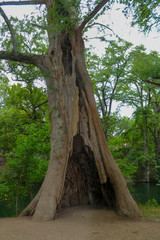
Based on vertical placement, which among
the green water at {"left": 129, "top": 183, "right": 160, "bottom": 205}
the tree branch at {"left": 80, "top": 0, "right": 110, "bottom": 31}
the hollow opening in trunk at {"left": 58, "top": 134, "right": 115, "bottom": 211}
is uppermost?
the tree branch at {"left": 80, "top": 0, "right": 110, "bottom": 31}

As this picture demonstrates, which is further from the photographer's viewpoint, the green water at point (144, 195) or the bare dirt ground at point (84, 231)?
the green water at point (144, 195)

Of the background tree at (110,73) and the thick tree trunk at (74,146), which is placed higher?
the background tree at (110,73)

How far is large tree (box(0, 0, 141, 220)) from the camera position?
6238 millimetres

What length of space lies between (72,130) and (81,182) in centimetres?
204

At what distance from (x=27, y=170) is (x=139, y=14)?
6187 millimetres

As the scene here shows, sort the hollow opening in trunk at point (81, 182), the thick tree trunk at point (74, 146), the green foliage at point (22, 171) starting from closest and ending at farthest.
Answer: the thick tree trunk at point (74, 146) < the hollow opening in trunk at point (81, 182) < the green foliage at point (22, 171)

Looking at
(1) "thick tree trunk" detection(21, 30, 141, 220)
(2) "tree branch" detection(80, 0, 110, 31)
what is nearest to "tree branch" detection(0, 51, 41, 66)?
(1) "thick tree trunk" detection(21, 30, 141, 220)

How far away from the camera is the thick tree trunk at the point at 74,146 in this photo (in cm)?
619

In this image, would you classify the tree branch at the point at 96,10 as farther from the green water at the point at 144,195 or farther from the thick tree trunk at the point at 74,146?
the green water at the point at 144,195

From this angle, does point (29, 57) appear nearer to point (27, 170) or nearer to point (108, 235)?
point (27, 170)

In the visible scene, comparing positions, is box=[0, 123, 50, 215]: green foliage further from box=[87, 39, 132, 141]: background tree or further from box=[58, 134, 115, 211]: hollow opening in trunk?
box=[87, 39, 132, 141]: background tree

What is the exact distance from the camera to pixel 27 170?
820cm

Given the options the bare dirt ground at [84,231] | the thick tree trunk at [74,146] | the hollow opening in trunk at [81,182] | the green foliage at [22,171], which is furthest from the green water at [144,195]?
the bare dirt ground at [84,231]

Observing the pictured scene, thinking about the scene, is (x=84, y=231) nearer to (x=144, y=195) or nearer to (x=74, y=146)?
(x=74, y=146)
